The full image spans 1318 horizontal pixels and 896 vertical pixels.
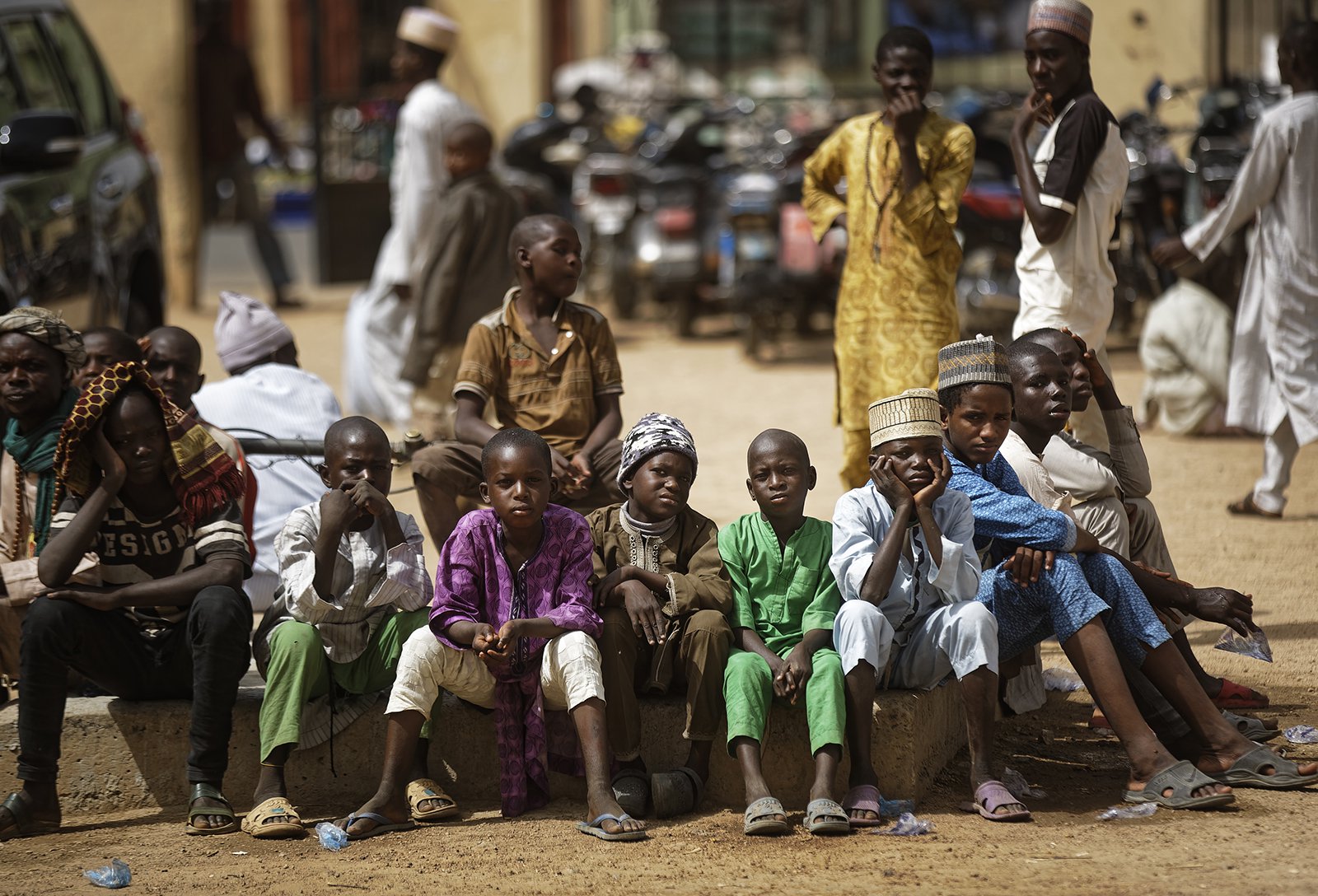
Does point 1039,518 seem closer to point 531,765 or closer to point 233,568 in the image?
point 531,765

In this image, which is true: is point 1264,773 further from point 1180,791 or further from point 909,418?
point 909,418

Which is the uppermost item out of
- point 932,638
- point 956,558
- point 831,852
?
point 956,558

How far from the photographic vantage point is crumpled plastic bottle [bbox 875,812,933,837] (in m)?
4.14

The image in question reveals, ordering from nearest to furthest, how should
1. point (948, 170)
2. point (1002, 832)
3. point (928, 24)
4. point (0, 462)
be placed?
point (1002, 832), point (0, 462), point (948, 170), point (928, 24)

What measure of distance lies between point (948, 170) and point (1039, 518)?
202 centimetres

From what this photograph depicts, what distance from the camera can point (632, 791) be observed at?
14.2 ft

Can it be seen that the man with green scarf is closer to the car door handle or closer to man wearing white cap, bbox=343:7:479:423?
the car door handle

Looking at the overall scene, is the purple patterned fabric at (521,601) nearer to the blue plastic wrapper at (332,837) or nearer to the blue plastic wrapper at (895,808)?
the blue plastic wrapper at (332,837)

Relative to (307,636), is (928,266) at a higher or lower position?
higher

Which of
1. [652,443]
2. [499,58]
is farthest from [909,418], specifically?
[499,58]

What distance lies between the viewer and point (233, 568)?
445 centimetres

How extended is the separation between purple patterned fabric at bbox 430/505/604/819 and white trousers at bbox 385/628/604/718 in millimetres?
52

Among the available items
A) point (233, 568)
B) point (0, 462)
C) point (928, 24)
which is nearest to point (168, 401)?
point (233, 568)

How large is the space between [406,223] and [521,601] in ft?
17.1
